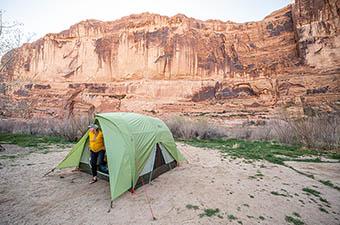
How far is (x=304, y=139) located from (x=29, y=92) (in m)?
41.8

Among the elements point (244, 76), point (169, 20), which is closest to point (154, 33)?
point (169, 20)

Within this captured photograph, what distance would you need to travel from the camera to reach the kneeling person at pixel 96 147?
17.0 ft

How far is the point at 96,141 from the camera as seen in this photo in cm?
519

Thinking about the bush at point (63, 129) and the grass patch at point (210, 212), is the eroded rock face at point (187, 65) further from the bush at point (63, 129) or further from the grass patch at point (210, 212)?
the grass patch at point (210, 212)

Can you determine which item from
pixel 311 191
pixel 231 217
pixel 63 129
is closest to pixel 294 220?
pixel 231 217

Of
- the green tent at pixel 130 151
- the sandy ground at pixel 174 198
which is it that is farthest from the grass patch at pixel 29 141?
the green tent at pixel 130 151

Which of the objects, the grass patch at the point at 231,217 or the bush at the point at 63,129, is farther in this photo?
the bush at the point at 63,129

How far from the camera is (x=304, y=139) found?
11930 mm

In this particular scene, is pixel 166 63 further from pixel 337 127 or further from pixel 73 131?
pixel 337 127

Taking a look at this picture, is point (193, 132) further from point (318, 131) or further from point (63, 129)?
point (63, 129)

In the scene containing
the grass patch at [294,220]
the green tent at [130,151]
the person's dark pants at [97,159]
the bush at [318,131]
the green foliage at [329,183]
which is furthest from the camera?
the bush at [318,131]

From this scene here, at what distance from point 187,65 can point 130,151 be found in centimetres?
3212

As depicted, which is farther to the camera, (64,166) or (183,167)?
Answer: (183,167)

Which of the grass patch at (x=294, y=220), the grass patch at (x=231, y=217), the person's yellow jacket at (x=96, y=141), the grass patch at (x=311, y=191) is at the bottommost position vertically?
the grass patch at (x=311, y=191)
